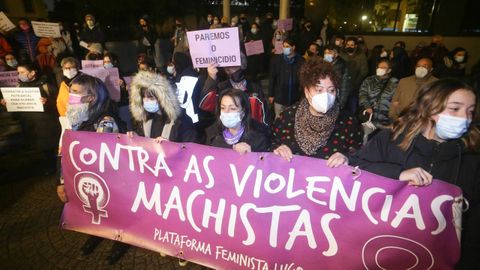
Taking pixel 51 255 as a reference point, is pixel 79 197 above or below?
above

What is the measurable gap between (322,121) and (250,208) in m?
0.93

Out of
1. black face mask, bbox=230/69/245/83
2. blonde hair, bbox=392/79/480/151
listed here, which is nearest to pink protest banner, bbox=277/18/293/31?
black face mask, bbox=230/69/245/83

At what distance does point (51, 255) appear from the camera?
10.4ft

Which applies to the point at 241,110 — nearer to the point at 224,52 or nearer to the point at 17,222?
the point at 224,52

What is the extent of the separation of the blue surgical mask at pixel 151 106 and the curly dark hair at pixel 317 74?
4.85 feet

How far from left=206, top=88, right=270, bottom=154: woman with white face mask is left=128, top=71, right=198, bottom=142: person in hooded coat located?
446 mm

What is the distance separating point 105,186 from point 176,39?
8.23 meters

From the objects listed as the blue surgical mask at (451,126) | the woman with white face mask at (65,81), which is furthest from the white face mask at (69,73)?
the blue surgical mask at (451,126)

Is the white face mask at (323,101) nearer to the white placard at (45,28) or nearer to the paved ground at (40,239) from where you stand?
the paved ground at (40,239)

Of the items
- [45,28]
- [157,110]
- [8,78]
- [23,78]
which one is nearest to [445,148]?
[157,110]

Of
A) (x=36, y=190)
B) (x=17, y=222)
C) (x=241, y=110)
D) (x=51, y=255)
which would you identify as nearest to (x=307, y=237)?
(x=241, y=110)

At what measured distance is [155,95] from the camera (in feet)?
9.55

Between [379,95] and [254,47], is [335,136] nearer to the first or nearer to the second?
A: [379,95]

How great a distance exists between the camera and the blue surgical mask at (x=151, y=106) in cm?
291
